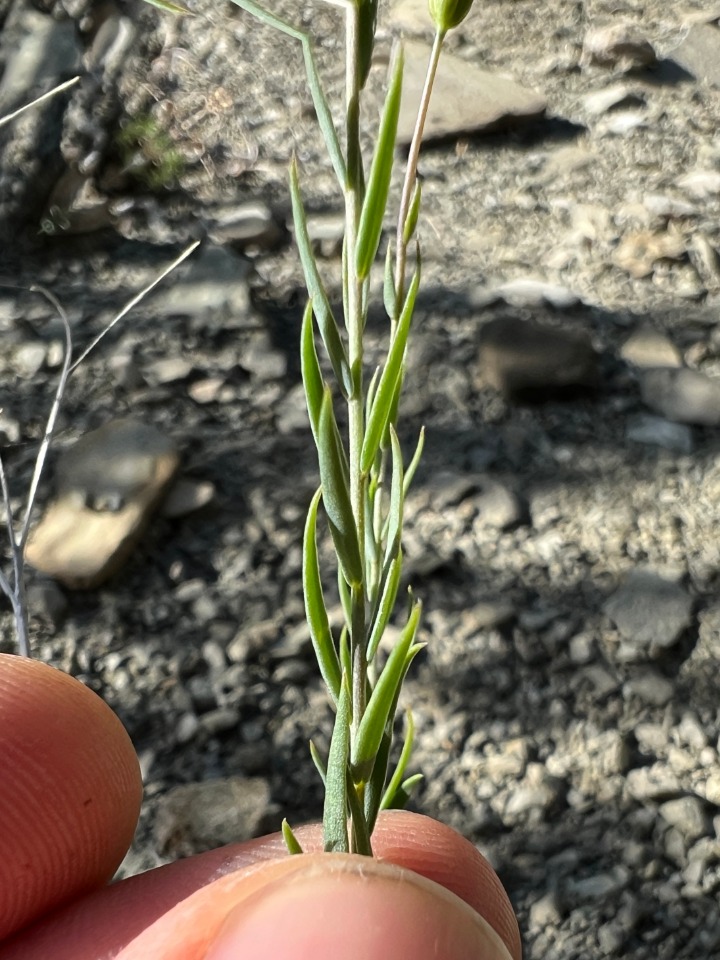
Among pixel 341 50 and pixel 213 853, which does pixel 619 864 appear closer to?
pixel 213 853

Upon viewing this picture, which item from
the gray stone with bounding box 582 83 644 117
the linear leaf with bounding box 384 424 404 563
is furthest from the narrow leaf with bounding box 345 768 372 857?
the gray stone with bounding box 582 83 644 117

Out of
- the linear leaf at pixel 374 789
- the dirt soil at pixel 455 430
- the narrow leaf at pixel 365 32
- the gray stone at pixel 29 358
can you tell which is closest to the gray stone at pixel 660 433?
the dirt soil at pixel 455 430

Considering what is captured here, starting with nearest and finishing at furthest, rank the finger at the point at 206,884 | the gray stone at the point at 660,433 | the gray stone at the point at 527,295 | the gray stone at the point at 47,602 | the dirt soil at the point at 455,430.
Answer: the finger at the point at 206,884 → the dirt soil at the point at 455,430 → the gray stone at the point at 47,602 → the gray stone at the point at 660,433 → the gray stone at the point at 527,295

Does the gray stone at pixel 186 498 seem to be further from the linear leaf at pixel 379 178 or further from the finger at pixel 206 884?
the linear leaf at pixel 379 178

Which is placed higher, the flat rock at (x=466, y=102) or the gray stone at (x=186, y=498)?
the flat rock at (x=466, y=102)

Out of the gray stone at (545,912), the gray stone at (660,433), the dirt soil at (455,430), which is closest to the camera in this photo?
the gray stone at (545,912)

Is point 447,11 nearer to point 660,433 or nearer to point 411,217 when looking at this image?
point 411,217

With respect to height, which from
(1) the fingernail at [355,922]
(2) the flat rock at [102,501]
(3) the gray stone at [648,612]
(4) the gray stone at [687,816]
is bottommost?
(4) the gray stone at [687,816]
